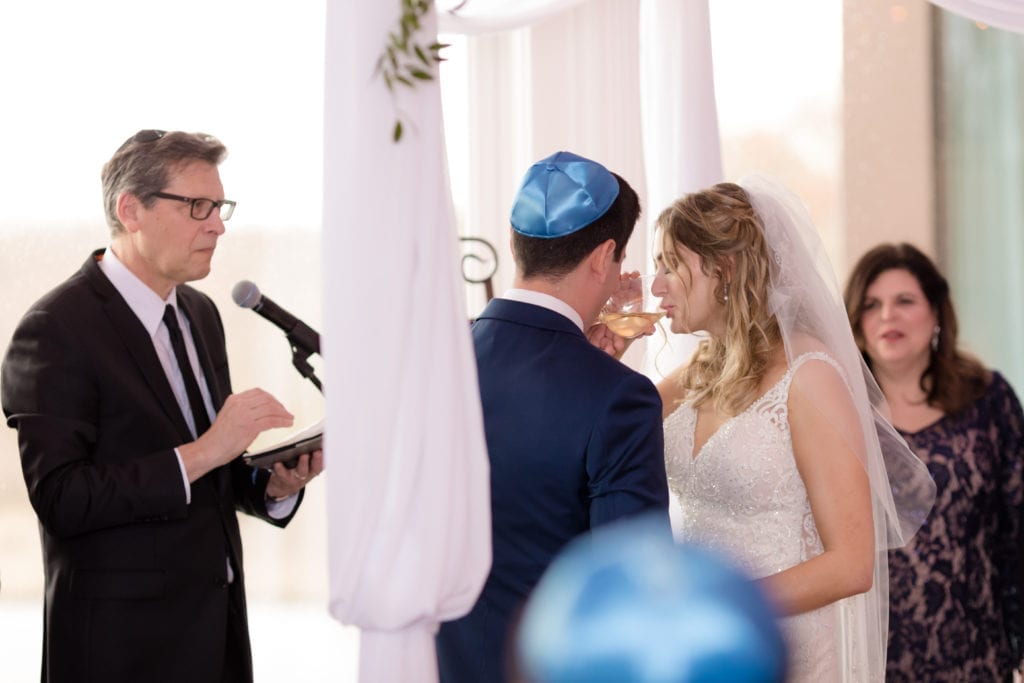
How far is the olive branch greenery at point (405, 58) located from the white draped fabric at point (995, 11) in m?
1.96

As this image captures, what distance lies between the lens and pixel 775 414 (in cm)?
252

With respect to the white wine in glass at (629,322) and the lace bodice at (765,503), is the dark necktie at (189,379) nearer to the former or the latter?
the white wine in glass at (629,322)

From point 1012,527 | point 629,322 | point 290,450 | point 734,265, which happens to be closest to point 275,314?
point 290,450

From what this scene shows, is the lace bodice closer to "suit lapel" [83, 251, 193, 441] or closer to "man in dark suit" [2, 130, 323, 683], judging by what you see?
"man in dark suit" [2, 130, 323, 683]

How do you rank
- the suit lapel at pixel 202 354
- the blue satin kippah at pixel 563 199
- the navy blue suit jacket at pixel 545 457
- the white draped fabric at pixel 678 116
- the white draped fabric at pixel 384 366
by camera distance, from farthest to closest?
the white draped fabric at pixel 678 116, the suit lapel at pixel 202 354, the blue satin kippah at pixel 563 199, the navy blue suit jacket at pixel 545 457, the white draped fabric at pixel 384 366

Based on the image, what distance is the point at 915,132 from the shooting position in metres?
5.66

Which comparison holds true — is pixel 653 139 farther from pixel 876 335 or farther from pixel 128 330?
pixel 128 330

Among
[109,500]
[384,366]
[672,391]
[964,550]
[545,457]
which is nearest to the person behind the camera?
[384,366]

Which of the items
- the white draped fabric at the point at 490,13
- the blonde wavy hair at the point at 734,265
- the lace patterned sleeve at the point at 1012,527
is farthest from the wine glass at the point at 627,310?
the lace patterned sleeve at the point at 1012,527

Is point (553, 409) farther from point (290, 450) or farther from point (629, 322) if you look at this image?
point (290, 450)

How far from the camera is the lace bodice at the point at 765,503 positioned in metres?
Answer: 2.52

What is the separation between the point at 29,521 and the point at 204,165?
158 cm

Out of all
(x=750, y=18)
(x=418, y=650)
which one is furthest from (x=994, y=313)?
(x=418, y=650)

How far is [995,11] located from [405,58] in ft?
6.82
